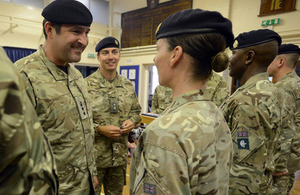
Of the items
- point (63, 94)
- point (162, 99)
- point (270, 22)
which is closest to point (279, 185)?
point (162, 99)

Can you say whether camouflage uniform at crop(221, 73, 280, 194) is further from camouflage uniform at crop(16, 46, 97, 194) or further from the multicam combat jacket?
the multicam combat jacket

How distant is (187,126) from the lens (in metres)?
0.68

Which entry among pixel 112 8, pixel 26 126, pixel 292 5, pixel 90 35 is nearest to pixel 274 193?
pixel 26 126

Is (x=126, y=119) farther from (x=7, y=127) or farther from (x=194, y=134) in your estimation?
(x=7, y=127)

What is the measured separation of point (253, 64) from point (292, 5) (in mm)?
3400

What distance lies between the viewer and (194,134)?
0.68 m

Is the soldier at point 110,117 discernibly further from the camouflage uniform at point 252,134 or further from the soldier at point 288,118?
the soldier at point 288,118

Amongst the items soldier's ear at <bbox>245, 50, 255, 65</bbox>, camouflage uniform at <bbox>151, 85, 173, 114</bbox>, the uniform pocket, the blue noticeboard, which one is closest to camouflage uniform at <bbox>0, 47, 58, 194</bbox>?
the uniform pocket

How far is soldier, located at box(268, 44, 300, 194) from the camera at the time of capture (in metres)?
2.20

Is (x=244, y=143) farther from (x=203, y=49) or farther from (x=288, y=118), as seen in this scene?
(x=288, y=118)

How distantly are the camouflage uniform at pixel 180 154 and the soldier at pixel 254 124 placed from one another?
0.63 m

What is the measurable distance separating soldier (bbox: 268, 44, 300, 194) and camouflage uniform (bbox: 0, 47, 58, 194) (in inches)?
93.5

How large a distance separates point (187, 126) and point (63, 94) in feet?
3.19

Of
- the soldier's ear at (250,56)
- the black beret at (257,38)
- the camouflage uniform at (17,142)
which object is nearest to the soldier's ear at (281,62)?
the black beret at (257,38)
